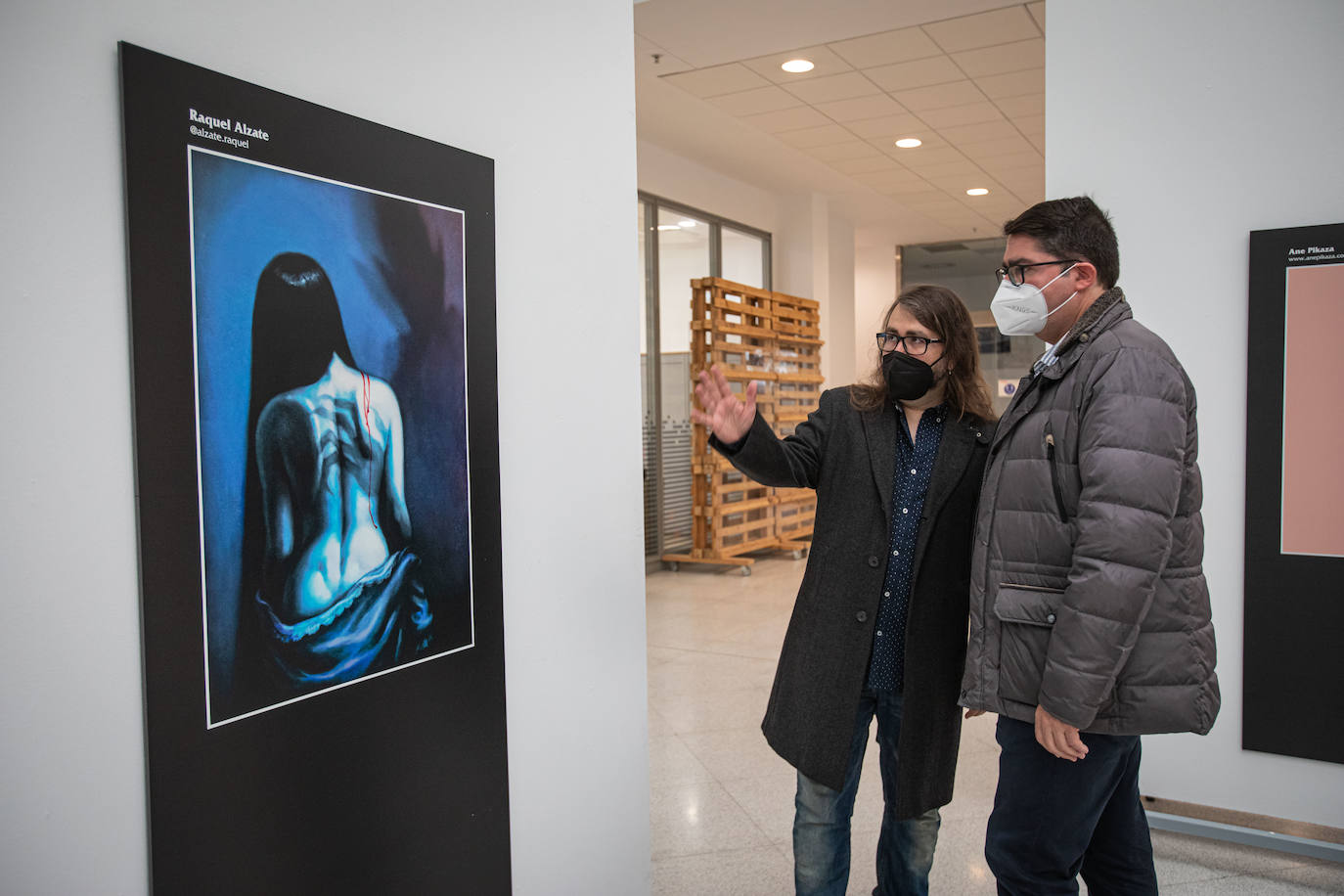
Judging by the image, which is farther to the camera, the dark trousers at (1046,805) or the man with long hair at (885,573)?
the man with long hair at (885,573)

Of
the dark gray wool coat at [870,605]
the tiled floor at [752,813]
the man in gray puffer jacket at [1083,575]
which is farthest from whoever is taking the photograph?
the tiled floor at [752,813]

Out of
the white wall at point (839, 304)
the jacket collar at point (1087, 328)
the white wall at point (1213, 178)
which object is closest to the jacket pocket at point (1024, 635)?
the jacket collar at point (1087, 328)

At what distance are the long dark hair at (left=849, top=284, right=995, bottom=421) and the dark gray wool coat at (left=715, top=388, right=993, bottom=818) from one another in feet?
0.11

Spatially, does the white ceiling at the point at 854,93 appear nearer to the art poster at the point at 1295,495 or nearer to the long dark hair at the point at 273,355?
the art poster at the point at 1295,495

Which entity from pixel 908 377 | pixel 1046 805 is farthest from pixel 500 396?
pixel 1046 805

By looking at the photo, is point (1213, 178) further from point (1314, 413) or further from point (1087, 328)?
point (1087, 328)

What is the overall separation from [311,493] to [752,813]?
235 cm

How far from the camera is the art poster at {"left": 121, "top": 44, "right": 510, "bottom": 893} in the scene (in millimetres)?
1280

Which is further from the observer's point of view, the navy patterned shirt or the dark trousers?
the navy patterned shirt

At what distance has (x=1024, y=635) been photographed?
5.69ft

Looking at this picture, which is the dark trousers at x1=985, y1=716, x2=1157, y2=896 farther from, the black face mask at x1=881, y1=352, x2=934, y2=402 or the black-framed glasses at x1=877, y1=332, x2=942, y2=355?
the black-framed glasses at x1=877, y1=332, x2=942, y2=355

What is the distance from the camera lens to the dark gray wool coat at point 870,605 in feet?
6.52

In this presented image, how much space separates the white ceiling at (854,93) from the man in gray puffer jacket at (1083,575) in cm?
367

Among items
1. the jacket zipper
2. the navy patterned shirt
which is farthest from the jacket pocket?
the navy patterned shirt
